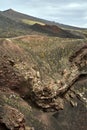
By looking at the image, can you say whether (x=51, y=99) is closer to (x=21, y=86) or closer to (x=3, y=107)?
(x=21, y=86)

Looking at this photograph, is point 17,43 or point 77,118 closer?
point 77,118

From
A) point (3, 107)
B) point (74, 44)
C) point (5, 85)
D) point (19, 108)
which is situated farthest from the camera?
point (74, 44)

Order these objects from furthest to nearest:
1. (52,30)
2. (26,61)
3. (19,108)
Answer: (52,30) < (26,61) < (19,108)

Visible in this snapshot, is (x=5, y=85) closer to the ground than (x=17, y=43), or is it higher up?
closer to the ground

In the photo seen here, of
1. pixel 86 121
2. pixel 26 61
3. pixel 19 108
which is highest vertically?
pixel 26 61

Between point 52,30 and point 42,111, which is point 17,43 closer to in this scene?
point 42,111

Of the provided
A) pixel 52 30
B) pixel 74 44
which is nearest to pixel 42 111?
pixel 74 44

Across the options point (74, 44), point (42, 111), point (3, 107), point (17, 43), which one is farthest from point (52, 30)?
point (3, 107)
